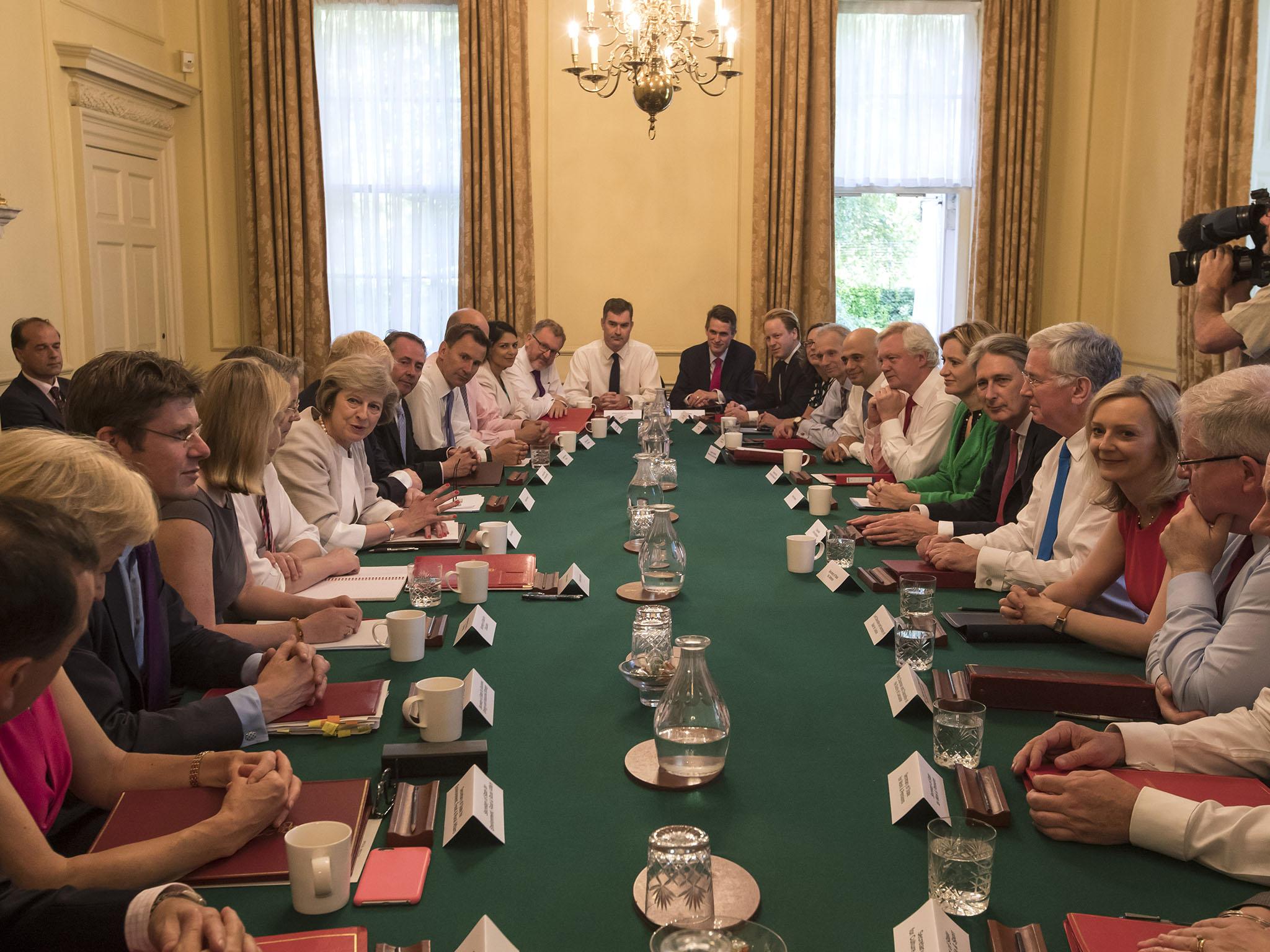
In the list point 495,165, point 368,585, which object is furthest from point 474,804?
point 495,165

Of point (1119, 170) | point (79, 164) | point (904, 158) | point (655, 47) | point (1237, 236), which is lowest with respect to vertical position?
point (1237, 236)

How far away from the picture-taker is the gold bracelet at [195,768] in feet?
5.26

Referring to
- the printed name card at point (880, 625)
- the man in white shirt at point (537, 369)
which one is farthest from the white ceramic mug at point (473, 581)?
the man in white shirt at point (537, 369)

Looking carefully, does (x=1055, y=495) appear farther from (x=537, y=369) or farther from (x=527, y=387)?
(x=537, y=369)

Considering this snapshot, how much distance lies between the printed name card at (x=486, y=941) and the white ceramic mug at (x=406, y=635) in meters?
1.00

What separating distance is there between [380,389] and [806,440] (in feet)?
8.17

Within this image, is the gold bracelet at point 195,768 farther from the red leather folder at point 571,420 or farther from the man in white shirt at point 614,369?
the man in white shirt at point 614,369

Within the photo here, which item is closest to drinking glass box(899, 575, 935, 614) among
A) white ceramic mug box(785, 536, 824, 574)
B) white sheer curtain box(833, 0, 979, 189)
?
white ceramic mug box(785, 536, 824, 574)

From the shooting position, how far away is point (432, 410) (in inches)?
200

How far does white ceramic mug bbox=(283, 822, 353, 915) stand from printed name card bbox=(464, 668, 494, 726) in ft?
1.76

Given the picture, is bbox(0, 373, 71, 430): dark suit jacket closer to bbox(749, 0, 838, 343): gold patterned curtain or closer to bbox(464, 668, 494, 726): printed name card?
bbox(464, 668, 494, 726): printed name card

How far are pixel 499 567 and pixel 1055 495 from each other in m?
1.58

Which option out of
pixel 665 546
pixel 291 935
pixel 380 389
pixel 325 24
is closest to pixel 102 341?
pixel 325 24

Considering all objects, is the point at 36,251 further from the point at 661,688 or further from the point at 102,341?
the point at 661,688
